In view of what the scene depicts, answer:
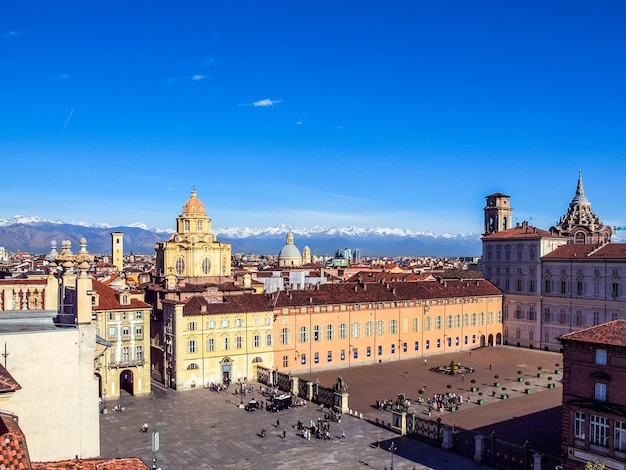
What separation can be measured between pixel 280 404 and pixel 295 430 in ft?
19.9

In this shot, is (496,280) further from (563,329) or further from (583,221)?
(583,221)

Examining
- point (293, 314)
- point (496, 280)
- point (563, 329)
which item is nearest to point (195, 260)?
point (293, 314)

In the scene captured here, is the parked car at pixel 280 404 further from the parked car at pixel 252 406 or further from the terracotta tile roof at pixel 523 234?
the terracotta tile roof at pixel 523 234

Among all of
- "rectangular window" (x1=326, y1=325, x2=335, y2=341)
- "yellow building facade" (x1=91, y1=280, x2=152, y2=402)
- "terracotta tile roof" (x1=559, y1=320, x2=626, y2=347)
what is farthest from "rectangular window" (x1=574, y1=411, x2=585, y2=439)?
"yellow building facade" (x1=91, y1=280, x2=152, y2=402)

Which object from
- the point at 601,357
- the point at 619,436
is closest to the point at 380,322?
the point at 601,357

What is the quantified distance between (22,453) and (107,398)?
165 ft

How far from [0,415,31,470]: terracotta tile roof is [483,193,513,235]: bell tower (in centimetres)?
9987

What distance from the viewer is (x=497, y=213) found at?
103 m

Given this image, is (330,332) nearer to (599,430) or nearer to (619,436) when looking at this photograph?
(599,430)

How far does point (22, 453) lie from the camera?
7469 mm

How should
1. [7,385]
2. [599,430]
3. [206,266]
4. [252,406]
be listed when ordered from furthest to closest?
[206,266], [252,406], [599,430], [7,385]

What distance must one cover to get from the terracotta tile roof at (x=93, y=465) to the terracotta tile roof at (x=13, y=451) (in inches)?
30.2

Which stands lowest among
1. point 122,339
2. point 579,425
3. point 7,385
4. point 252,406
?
point 252,406

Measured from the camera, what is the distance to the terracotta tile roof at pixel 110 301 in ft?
181
